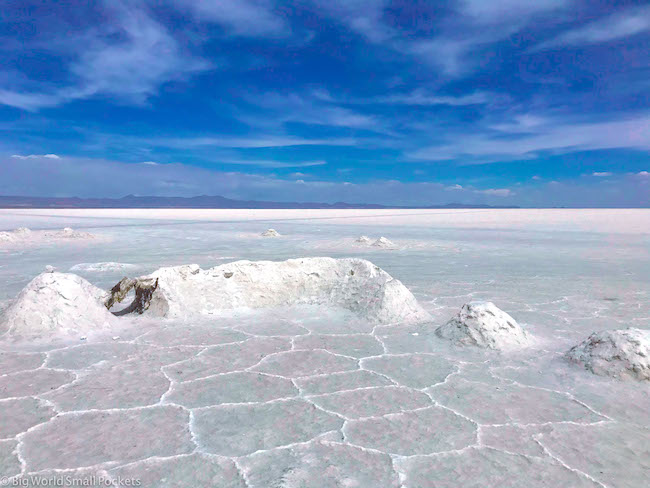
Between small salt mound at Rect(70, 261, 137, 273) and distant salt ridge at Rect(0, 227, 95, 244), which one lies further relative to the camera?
distant salt ridge at Rect(0, 227, 95, 244)

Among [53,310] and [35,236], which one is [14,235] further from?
[53,310]

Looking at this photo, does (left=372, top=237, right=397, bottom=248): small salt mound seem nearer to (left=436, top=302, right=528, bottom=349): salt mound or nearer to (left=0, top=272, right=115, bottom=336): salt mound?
(left=436, top=302, right=528, bottom=349): salt mound

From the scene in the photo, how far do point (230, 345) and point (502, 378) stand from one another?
1895mm

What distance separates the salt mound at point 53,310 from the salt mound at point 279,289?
0.52 meters

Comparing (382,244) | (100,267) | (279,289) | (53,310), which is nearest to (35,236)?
(100,267)

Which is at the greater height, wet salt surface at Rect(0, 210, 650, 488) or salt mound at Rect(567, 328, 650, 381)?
salt mound at Rect(567, 328, 650, 381)

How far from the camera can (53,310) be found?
386 cm

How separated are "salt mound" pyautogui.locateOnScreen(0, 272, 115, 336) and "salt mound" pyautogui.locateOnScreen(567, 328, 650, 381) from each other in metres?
3.60

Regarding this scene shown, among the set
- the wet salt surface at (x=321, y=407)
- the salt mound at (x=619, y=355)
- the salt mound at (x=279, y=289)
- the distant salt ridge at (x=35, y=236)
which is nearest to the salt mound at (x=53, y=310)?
the wet salt surface at (x=321, y=407)

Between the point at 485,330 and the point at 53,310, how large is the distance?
3.35 meters

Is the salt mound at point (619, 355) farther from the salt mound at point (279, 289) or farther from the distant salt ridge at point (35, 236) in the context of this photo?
the distant salt ridge at point (35, 236)

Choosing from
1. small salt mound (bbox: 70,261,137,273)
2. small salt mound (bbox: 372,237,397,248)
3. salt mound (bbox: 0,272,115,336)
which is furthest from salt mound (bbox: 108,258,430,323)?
small salt mound (bbox: 372,237,397,248)

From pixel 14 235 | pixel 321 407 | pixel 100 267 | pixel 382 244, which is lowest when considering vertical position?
pixel 321 407

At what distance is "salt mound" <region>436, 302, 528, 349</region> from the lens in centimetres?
352
